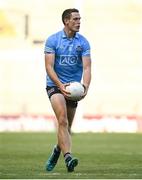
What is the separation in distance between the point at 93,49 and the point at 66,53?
119 feet

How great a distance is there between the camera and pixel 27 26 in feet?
158

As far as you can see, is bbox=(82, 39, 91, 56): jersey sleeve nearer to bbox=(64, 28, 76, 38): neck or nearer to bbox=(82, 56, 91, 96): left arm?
bbox=(82, 56, 91, 96): left arm

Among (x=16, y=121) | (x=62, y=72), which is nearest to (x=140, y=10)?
(x=16, y=121)

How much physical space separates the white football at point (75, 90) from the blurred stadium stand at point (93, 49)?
34803 millimetres

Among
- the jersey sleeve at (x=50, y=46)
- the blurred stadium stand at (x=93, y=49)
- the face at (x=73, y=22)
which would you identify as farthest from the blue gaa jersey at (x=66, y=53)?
the blurred stadium stand at (x=93, y=49)

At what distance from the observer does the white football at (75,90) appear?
37.9 ft

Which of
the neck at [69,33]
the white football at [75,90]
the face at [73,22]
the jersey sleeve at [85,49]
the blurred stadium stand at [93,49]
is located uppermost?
the face at [73,22]

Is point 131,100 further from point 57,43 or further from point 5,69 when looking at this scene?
point 57,43

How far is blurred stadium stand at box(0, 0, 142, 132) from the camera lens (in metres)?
46.9

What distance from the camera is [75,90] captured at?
1156cm

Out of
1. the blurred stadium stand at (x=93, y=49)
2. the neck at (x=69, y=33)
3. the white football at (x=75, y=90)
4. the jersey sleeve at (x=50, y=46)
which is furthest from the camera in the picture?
the blurred stadium stand at (x=93, y=49)

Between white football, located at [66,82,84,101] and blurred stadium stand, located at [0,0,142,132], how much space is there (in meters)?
34.8

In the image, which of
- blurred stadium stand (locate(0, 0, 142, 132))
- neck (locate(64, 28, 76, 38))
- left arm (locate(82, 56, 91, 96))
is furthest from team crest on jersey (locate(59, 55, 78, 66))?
blurred stadium stand (locate(0, 0, 142, 132))

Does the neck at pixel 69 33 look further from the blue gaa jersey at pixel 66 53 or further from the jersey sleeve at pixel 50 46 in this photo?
the jersey sleeve at pixel 50 46
